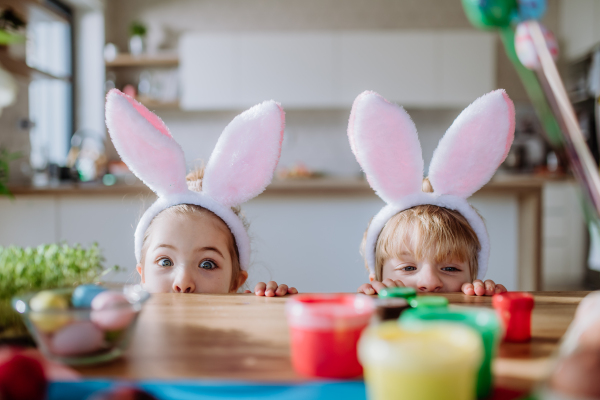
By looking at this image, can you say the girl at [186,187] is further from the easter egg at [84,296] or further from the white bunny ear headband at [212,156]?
the easter egg at [84,296]

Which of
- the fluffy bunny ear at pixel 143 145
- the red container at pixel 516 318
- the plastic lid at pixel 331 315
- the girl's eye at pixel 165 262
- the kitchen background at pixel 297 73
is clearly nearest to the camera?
the plastic lid at pixel 331 315

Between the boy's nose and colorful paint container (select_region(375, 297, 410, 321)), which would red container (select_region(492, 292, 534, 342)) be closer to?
colorful paint container (select_region(375, 297, 410, 321))

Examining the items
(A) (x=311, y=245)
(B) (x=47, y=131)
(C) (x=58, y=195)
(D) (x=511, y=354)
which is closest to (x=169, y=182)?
(D) (x=511, y=354)

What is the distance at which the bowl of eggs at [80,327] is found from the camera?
472 millimetres

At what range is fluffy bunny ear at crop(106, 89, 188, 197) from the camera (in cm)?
90

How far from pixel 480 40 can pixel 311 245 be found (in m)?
3.17

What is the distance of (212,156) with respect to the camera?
981mm

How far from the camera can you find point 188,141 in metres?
4.80

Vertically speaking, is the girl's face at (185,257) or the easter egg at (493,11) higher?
the easter egg at (493,11)

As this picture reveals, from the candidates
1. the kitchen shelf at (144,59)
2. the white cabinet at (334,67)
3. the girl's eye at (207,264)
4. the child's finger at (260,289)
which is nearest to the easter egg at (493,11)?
the child's finger at (260,289)

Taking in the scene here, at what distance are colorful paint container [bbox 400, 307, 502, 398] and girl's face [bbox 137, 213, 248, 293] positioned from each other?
0.59 meters

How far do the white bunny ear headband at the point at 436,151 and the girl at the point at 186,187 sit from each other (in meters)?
0.18

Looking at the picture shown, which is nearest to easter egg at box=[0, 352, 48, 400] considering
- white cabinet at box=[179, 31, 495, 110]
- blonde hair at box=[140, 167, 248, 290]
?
blonde hair at box=[140, 167, 248, 290]

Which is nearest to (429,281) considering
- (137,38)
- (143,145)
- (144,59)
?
(143,145)
